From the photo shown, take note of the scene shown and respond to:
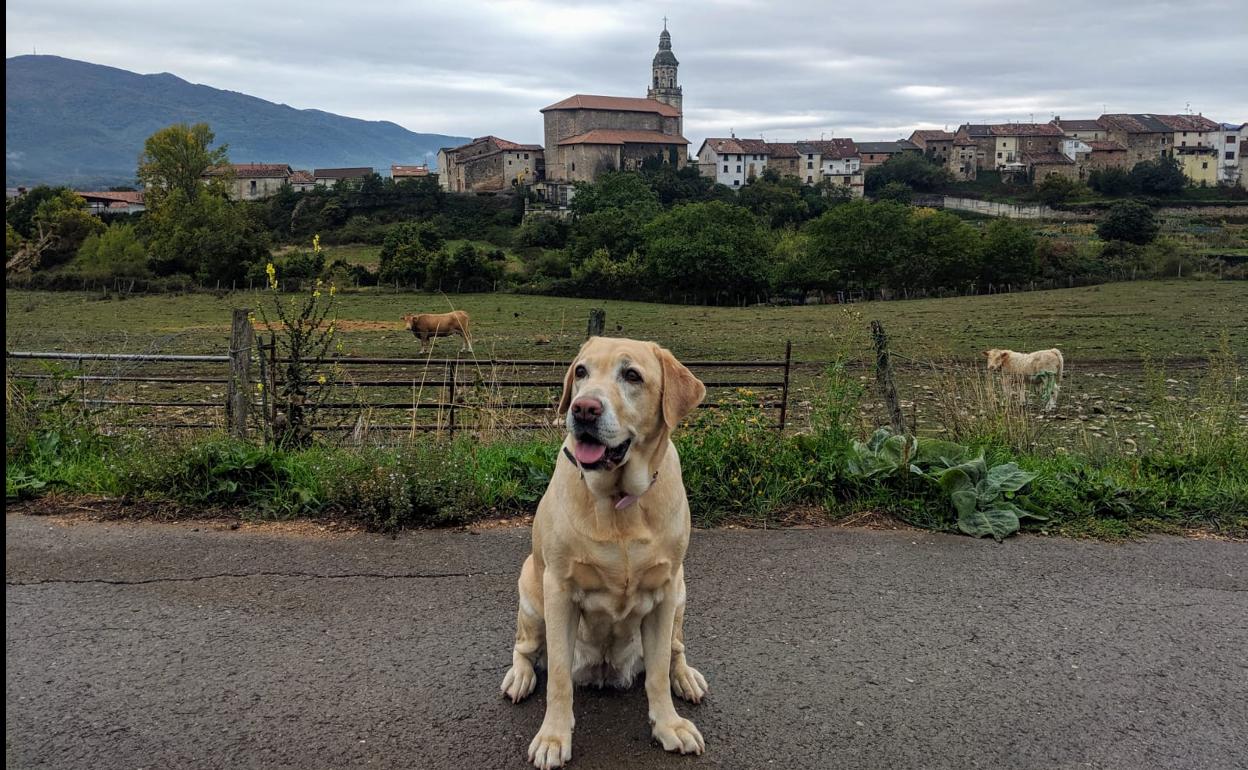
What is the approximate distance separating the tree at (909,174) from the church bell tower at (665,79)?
43.9 m

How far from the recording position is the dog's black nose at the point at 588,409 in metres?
3.08

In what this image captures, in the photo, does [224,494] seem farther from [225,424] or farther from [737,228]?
[737,228]

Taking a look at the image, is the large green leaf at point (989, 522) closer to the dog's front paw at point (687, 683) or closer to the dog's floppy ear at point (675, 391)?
the dog's front paw at point (687, 683)

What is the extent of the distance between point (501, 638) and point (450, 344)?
80.0 ft

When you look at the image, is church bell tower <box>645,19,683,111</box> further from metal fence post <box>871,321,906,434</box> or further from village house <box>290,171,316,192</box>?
metal fence post <box>871,321,906,434</box>

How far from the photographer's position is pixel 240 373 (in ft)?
24.9

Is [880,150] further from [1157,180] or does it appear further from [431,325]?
[431,325]

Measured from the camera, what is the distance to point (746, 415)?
6848 mm

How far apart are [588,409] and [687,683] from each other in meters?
1.43

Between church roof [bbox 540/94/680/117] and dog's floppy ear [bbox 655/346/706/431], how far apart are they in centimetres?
12405

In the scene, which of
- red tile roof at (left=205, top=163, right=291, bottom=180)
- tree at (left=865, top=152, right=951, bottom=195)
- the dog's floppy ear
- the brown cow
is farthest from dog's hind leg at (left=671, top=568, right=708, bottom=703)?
red tile roof at (left=205, top=163, right=291, bottom=180)

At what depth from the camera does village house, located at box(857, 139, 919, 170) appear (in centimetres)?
12825

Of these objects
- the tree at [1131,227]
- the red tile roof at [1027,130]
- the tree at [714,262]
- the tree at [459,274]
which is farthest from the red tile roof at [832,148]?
the tree at [459,274]

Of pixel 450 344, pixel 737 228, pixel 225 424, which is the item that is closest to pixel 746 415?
pixel 225 424
